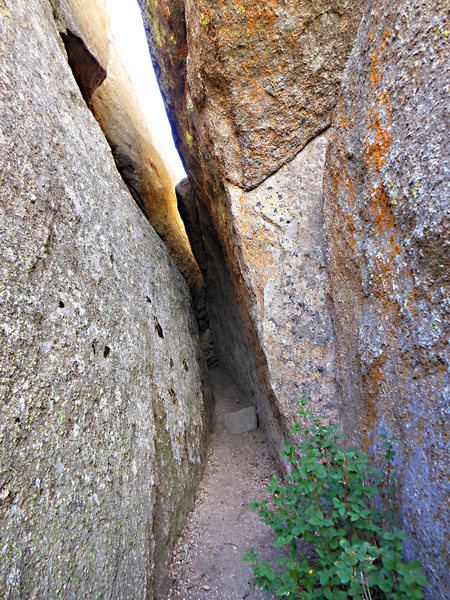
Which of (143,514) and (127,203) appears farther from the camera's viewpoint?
(127,203)

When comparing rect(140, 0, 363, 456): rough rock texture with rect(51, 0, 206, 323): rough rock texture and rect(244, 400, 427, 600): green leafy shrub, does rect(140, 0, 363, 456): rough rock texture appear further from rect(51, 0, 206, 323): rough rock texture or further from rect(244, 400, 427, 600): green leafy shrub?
rect(51, 0, 206, 323): rough rock texture

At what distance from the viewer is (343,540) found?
1.51 metres

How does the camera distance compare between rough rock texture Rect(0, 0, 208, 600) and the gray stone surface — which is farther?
the gray stone surface

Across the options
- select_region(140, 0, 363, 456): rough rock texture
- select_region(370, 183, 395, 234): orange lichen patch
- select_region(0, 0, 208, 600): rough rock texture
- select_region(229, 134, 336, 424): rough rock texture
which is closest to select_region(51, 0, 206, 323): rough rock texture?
select_region(0, 0, 208, 600): rough rock texture

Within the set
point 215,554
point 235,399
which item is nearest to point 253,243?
point 215,554

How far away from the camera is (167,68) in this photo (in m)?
4.62

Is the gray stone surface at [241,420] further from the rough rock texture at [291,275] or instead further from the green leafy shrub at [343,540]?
the green leafy shrub at [343,540]

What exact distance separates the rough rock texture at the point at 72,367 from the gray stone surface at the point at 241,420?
106 cm

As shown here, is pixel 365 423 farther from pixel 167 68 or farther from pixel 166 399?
pixel 167 68

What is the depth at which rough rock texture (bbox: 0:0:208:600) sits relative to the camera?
64.8 inches

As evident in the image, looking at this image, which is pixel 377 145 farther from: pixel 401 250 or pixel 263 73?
pixel 263 73

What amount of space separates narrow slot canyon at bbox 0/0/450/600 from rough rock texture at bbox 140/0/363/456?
2 centimetres

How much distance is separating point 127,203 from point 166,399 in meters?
1.98

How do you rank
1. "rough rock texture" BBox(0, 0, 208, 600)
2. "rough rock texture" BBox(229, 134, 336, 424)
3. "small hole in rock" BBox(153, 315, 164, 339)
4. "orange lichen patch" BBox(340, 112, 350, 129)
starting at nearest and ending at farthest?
1. "rough rock texture" BBox(0, 0, 208, 600)
2. "orange lichen patch" BBox(340, 112, 350, 129)
3. "rough rock texture" BBox(229, 134, 336, 424)
4. "small hole in rock" BBox(153, 315, 164, 339)
